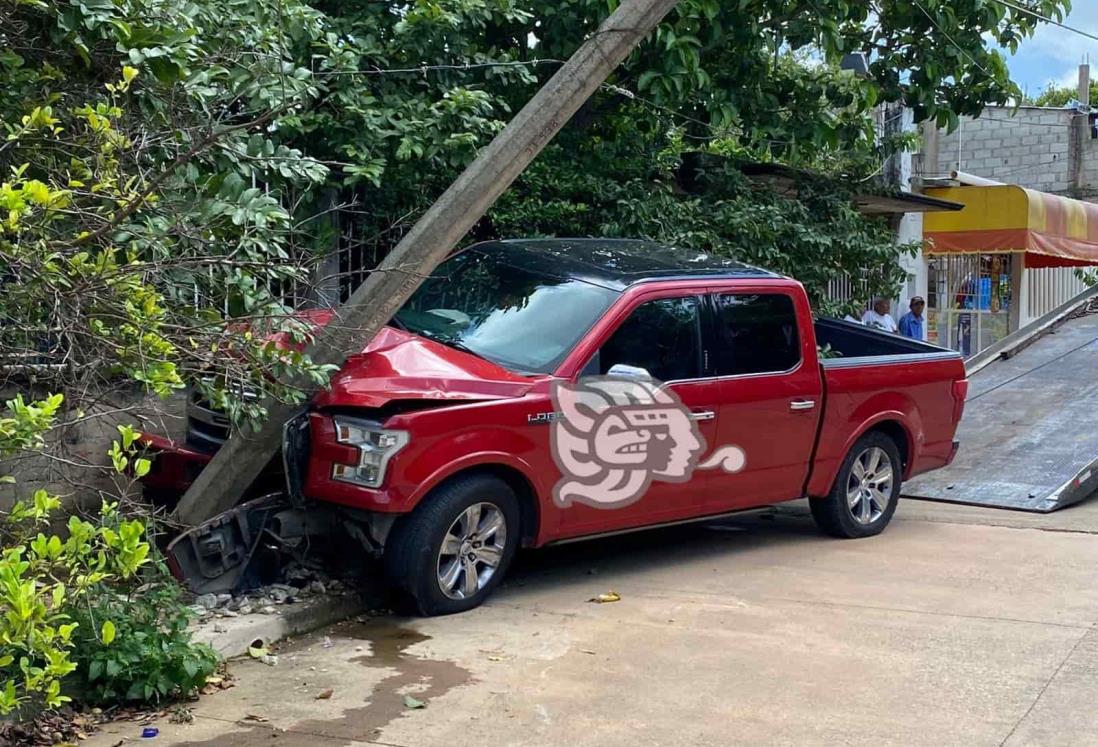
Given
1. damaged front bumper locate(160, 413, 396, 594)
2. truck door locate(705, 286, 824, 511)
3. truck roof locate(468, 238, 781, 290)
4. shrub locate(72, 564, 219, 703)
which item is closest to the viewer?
shrub locate(72, 564, 219, 703)

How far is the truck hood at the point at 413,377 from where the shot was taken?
6102 millimetres

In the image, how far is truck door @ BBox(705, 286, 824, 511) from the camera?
750 cm

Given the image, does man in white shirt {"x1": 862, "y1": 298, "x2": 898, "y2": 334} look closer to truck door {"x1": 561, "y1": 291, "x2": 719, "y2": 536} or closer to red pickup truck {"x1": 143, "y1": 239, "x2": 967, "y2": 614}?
red pickup truck {"x1": 143, "y1": 239, "x2": 967, "y2": 614}

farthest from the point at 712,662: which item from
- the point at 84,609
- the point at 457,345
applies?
the point at 84,609

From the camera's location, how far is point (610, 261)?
7.65 meters

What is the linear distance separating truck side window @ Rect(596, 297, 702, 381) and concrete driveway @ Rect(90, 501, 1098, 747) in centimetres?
134

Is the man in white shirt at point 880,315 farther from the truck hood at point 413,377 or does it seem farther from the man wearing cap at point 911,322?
the truck hood at point 413,377

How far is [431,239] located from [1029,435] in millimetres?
7565

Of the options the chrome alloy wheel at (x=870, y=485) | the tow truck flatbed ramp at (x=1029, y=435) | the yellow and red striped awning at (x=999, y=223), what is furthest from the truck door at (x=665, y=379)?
the yellow and red striped awning at (x=999, y=223)

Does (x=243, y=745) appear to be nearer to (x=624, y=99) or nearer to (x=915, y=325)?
(x=624, y=99)

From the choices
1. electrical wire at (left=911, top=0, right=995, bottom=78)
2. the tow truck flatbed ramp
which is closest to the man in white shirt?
the tow truck flatbed ramp

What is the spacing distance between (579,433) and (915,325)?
31.5 feet

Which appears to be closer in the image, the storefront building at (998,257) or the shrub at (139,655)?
the shrub at (139,655)

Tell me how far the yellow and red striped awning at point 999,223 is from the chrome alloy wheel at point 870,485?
904cm
